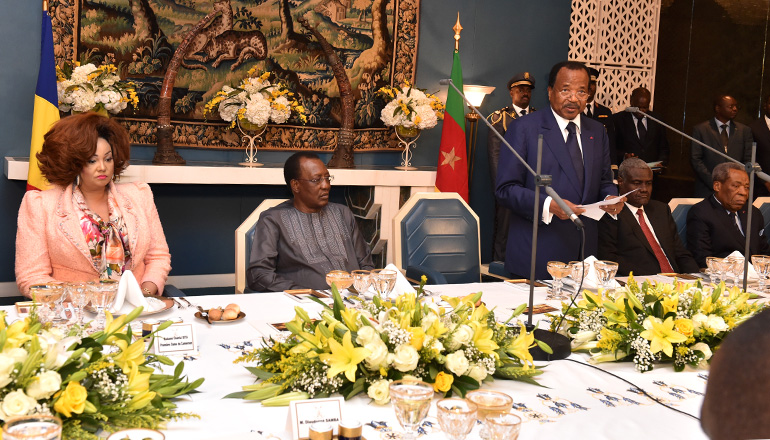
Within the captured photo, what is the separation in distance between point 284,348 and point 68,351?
46 cm

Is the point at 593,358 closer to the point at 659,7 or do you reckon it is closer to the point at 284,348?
the point at 284,348

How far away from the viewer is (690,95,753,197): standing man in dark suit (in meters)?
6.99

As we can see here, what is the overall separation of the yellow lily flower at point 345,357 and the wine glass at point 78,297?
0.74 m

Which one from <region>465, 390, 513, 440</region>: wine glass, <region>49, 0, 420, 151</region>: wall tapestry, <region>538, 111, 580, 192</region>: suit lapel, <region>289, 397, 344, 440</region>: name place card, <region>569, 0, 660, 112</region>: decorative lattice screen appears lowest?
<region>289, 397, 344, 440</region>: name place card

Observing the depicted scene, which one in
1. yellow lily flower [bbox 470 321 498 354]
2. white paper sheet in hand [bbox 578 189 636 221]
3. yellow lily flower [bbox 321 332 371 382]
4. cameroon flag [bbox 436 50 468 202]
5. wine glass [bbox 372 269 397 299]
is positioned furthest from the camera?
cameroon flag [bbox 436 50 468 202]

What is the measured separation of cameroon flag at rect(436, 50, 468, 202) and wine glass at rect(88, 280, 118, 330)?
419cm

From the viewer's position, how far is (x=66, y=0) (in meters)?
5.07

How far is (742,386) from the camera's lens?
2.51ft

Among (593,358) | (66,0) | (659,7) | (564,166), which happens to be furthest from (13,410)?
(659,7)

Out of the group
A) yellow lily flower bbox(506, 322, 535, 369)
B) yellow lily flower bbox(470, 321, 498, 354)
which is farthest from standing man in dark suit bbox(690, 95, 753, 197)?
yellow lily flower bbox(470, 321, 498, 354)

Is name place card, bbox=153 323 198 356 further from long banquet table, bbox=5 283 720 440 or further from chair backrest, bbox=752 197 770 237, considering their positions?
chair backrest, bbox=752 197 770 237

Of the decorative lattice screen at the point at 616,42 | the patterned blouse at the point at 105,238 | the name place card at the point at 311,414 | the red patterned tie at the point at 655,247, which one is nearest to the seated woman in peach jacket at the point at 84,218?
the patterned blouse at the point at 105,238

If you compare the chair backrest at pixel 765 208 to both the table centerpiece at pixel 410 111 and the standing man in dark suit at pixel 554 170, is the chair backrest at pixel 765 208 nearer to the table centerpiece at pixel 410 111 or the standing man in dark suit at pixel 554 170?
the standing man in dark suit at pixel 554 170

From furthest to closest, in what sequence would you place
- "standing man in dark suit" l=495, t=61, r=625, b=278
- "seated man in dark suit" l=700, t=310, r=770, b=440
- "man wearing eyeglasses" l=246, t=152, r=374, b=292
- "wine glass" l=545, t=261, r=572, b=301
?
"standing man in dark suit" l=495, t=61, r=625, b=278, "man wearing eyeglasses" l=246, t=152, r=374, b=292, "wine glass" l=545, t=261, r=572, b=301, "seated man in dark suit" l=700, t=310, r=770, b=440
